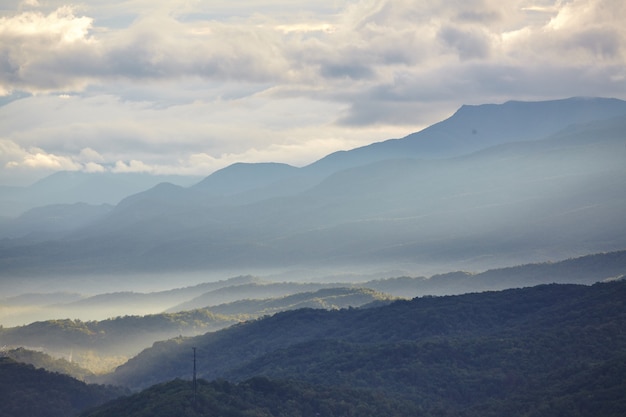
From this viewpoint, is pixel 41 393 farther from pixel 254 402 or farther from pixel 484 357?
pixel 484 357

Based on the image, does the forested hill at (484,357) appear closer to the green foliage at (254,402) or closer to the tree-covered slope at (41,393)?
the green foliage at (254,402)

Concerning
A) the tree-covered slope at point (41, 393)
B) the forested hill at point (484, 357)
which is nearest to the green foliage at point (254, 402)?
the forested hill at point (484, 357)

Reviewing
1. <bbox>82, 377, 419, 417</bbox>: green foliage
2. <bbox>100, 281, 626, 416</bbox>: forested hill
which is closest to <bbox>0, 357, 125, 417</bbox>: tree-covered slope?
<bbox>82, 377, 419, 417</bbox>: green foliage

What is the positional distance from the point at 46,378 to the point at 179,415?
53.2 meters

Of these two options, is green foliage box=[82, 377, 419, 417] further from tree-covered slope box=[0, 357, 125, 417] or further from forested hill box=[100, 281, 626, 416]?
tree-covered slope box=[0, 357, 125, 417]

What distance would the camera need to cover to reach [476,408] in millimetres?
124938

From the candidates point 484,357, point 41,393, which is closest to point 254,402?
point 484,357

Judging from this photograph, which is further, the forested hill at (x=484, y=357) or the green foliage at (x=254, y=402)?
the forested hill at (x=484, y=357)

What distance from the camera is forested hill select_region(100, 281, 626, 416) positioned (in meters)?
122

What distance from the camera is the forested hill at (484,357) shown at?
122 metres

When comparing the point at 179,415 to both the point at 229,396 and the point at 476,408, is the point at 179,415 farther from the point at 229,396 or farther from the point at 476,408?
the point at 476,408

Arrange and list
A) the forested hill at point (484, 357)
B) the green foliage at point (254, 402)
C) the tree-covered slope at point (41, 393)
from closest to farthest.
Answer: the green foliage at point (254, 402) < the forested hill at point (484, 357) < the tree-covered slope at point (41, 393)

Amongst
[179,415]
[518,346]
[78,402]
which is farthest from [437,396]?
[78,402]

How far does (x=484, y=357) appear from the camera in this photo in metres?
148
